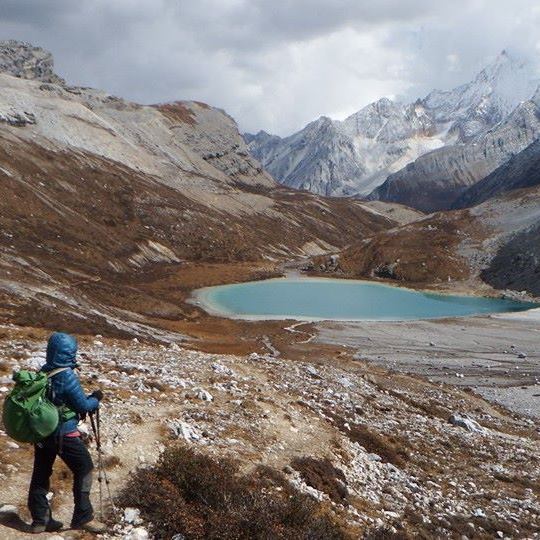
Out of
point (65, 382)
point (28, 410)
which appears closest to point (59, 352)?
point (65, 382)

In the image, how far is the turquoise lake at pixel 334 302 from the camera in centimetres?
8512

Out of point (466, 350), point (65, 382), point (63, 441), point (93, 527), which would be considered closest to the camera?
point (65, 382)

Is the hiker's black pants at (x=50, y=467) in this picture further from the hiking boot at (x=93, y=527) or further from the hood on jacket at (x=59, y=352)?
the hood on jacket at (x=59, y=352)

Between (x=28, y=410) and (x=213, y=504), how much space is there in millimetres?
4846

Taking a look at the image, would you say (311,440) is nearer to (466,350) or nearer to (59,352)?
(59,352)

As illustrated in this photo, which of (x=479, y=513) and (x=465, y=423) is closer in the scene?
(x=479, y=513)

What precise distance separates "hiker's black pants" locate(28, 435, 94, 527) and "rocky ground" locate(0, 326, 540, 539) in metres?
0.53

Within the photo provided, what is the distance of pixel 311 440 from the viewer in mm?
19109

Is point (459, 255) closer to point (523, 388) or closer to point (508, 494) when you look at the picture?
point (523, 388)

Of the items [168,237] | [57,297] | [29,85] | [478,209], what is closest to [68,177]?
[168,237]

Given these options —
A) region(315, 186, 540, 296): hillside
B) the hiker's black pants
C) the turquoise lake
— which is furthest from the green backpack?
region(315, 186, 540, 296): hillside

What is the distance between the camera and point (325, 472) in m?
16.6

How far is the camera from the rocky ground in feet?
48.7

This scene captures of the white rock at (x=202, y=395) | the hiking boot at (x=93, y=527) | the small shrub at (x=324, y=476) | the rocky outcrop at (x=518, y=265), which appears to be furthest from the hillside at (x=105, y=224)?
the rocky outcrop at (x=518, y=265)
